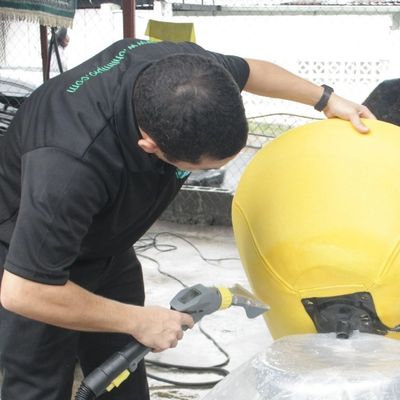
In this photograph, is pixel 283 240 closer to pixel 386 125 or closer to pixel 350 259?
pixel 350 259

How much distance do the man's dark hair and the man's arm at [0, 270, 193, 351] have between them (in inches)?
16.4

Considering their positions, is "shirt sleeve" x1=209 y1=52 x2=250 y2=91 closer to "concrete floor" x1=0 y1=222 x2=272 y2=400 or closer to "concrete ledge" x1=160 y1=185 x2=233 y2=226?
"concrete floor" x1=0 y1=222 x2=272 y2=400

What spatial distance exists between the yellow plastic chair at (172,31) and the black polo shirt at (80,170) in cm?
267

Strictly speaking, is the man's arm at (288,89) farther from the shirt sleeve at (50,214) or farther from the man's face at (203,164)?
the shirt sleeve at (50,214)

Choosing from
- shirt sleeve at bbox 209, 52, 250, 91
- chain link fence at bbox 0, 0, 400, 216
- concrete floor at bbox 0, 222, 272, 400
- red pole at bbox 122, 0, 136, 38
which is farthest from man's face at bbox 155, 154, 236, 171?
chain link fence at bbox 0, 0, 400, 216

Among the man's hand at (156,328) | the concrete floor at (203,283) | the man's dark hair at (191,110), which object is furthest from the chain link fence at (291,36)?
the man's dark hair at (191,110)

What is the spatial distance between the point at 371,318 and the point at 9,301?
0.94 m

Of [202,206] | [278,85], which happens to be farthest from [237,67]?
[202,206]

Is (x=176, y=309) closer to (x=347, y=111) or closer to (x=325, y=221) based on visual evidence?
(x=325, y=221)

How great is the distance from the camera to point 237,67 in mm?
1932

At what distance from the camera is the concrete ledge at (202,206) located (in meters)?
5.13

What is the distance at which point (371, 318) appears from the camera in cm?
174

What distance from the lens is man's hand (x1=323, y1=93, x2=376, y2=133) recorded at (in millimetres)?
1911

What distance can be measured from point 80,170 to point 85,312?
348 millimetres
